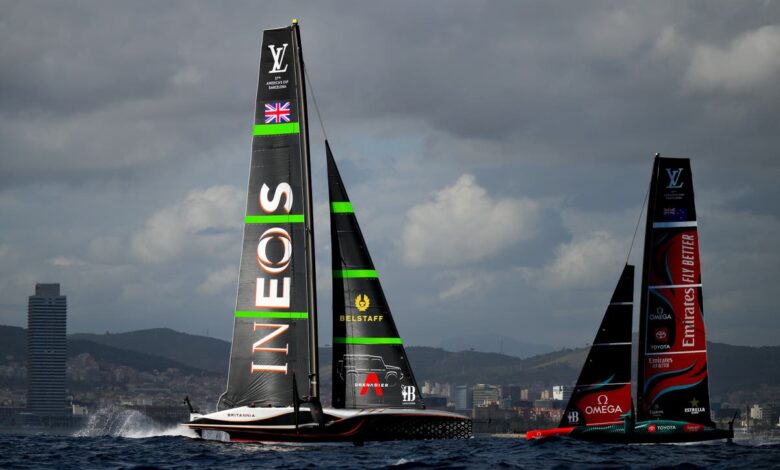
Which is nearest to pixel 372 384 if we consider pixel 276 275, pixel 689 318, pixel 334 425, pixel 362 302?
pixel 334 425

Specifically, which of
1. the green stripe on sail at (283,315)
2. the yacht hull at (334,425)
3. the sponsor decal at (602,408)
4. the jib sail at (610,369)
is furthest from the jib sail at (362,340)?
the sponsor decal at (602,408)

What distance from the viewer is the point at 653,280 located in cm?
4991

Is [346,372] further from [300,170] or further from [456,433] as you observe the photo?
[300,170]

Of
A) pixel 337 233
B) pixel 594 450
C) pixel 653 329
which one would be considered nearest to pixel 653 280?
pixel 653 329

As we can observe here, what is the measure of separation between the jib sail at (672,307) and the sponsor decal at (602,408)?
1.10 metres

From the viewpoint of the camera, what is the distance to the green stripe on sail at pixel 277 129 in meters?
45.6

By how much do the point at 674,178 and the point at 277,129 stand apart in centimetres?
1590

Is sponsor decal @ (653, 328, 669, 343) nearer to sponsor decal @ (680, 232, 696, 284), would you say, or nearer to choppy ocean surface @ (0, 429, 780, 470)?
sponsor decal @ (680, 232, 696, 284)

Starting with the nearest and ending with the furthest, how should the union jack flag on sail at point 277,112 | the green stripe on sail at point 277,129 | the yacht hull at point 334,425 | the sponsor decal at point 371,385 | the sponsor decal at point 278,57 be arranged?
the yacht hull at point 334,425
the green stripe on sail at point 277,129
the union jack flag on sail at point 277,112
the sponsor decal at point 278,57
the sponsor decal at point 371,385

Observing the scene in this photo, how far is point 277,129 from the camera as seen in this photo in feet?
150

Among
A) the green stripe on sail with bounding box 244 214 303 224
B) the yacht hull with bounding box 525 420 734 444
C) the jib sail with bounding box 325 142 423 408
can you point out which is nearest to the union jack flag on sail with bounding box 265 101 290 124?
the green stripe on sail with bounding box 244 214 303 224

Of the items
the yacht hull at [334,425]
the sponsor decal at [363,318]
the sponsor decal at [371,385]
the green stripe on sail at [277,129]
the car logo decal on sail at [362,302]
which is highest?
the green stripe on sail at [277,129]

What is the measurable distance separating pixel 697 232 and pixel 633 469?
1652 cm

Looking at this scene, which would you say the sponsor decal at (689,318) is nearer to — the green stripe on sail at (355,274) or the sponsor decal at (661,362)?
the sponsor decal at (661,362)
